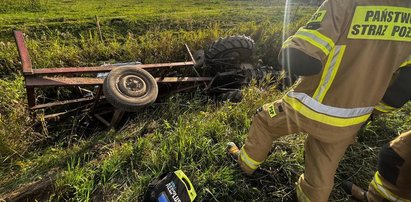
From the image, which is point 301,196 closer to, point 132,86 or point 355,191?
point 355,191

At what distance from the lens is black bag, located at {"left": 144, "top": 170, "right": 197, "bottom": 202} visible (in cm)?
217

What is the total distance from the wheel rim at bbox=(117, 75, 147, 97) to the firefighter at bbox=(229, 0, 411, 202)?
1623 millimetres

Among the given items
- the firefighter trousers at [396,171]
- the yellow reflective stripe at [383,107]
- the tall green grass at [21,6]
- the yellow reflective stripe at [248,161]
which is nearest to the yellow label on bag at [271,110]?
the yellow reflective stripe at [248,161]

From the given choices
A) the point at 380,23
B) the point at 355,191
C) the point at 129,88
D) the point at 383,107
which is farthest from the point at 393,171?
the point at 129,88

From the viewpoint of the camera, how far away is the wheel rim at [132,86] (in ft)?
10.6

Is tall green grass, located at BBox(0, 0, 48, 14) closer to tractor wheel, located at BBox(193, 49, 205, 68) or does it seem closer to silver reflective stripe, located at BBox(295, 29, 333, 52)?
tractor wheel, located at BBox(193, 49, 205, 68)

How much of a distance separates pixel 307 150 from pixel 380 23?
1.03 m

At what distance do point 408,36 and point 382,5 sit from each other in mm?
269

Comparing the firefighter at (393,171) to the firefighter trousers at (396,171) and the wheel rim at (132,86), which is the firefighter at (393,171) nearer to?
the firefighter trousers at (396,171)

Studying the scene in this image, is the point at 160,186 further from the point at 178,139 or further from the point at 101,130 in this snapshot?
the point at 101,130

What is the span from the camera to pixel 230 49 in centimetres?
454

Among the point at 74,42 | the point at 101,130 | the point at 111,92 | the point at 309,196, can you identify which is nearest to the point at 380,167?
the point at 309,196

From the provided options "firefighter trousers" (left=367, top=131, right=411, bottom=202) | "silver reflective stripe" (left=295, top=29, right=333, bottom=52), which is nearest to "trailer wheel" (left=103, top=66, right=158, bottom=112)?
"silver reflective stripe" (left=295, top=29, right=333, bottom=52)

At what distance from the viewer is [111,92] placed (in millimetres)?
3084
